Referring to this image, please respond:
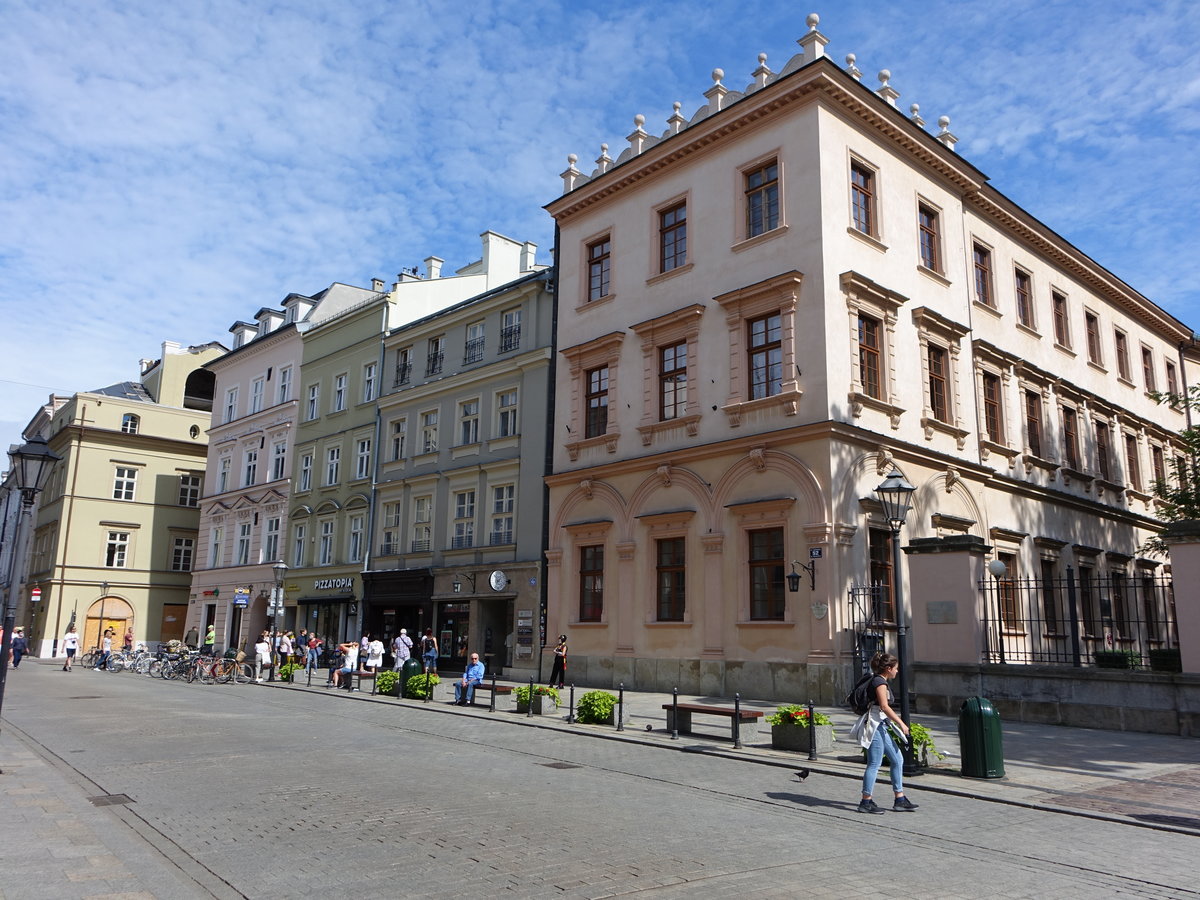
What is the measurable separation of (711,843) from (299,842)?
11.7 ft

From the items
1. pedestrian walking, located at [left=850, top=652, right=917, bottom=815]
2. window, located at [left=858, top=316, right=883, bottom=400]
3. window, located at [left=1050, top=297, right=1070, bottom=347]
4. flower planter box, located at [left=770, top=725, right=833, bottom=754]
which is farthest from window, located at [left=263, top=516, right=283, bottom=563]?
pedestrian walking, located at [left=850, top=652, right=917, bottom=815]

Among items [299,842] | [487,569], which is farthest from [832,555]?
[299,842]

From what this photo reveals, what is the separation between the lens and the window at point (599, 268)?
98.1 feet

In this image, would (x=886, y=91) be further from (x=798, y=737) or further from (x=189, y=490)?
(x=189, y=490)

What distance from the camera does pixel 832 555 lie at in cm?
2194

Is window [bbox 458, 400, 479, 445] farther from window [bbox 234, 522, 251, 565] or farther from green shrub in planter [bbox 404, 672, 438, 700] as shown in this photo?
window [bbox 234, 522, 251, 565]

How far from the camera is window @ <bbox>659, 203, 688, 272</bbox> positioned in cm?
2744

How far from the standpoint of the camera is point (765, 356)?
2438cm

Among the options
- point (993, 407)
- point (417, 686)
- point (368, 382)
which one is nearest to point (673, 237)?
point (993, 407)

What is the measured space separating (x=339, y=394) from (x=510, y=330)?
12.3m

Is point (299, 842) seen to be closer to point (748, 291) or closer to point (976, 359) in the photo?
point (748, 291)

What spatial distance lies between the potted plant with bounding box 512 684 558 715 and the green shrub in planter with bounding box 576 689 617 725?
1793 mm

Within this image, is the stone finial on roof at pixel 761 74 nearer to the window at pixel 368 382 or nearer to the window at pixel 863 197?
the window at pixel 863 197

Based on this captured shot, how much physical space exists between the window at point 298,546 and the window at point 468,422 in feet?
38.3
